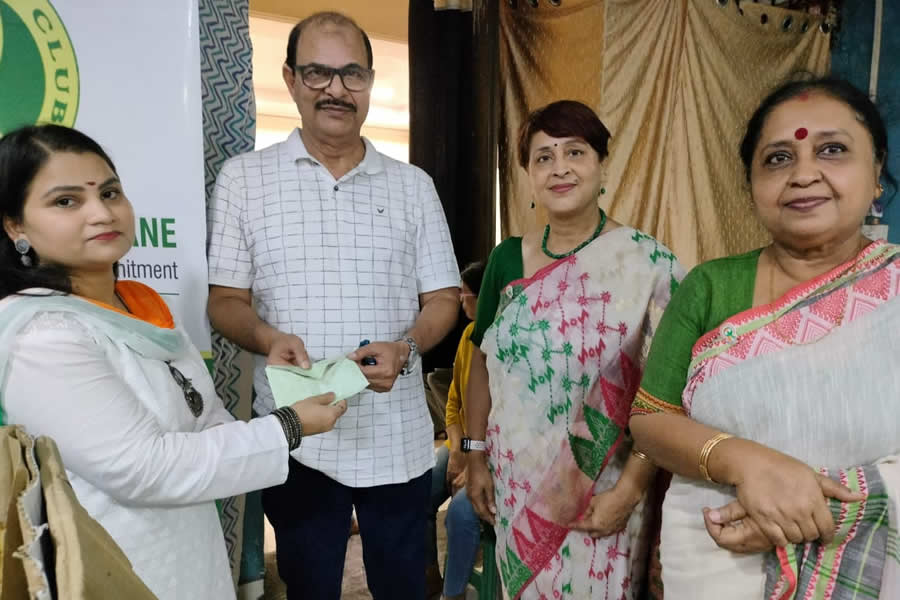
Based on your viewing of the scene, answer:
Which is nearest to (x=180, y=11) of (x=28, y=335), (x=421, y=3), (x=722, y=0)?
(x=28, y=335)

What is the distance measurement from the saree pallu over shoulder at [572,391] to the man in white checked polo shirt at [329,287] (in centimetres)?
27

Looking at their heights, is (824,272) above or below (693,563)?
above

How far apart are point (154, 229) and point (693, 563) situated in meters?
1.50

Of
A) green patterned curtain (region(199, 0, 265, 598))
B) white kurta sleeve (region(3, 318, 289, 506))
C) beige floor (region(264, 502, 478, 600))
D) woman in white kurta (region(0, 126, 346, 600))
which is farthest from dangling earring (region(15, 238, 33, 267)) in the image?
beige floor (region(264, 502, 478, 600))

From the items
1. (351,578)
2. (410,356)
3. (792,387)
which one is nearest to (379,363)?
(410,356)

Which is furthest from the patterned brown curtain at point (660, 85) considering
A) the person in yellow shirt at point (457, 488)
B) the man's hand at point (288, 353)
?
the man's hand at point (288, 353)

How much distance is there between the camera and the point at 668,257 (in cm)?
138

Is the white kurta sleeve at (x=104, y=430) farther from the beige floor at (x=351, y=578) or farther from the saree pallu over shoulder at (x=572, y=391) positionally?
the beige floor at (x=351, y=578)

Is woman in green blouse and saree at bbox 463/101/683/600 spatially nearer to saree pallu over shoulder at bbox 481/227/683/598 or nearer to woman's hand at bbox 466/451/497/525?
saree pallu over shoulder at bbox 481/227/683/598

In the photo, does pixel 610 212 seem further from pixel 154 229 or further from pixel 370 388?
pixel 154 229

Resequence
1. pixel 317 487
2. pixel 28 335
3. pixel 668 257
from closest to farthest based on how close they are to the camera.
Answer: pixel 28 335 → pixel 668 257 → pixel 317 487

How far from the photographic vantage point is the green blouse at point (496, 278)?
1.52m

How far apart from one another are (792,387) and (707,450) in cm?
16

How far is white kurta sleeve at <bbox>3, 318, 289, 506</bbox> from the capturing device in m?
0.84
